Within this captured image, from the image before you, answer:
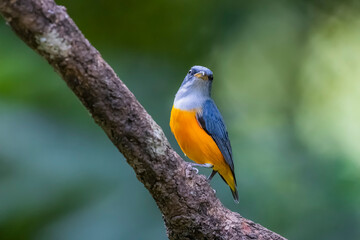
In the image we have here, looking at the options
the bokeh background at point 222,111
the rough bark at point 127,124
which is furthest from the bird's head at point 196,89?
the rough bark at point 127,124

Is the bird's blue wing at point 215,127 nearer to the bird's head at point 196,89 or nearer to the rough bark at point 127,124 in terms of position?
the bird's head at point 196,89

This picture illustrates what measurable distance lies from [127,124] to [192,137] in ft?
4.18

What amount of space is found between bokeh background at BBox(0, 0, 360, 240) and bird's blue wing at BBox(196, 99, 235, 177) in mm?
692

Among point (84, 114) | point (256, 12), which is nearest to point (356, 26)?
point (256, 12)

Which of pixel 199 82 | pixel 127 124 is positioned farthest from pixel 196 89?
pixel 127 124

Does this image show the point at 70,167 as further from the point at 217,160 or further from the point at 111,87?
the point at 111,87

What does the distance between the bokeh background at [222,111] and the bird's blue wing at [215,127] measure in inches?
27.3

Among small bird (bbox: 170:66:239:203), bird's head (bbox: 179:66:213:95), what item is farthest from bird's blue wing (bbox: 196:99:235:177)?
bird's head (bbox: 179:66:213:95)

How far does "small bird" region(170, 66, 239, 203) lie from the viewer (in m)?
3.59

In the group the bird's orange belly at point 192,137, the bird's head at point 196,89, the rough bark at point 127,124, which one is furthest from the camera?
the bird's head at point 196,89

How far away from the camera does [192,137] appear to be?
11.8 ft

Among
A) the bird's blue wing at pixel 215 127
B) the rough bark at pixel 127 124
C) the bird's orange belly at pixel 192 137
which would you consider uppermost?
the bird's blue wing at pixel 215 127

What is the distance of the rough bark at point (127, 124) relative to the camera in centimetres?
208

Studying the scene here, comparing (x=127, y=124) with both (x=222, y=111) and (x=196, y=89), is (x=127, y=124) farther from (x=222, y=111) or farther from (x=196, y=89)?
(x=222, y=111)
